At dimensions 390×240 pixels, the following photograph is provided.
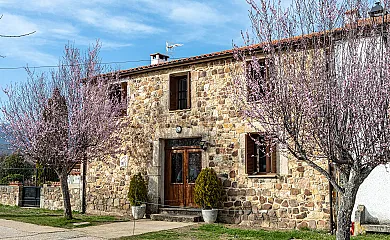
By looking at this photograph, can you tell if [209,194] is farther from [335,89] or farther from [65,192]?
[335,89]

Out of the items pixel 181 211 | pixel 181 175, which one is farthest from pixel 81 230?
pixel 181 175

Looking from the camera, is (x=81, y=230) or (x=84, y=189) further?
(x=84, y=189)

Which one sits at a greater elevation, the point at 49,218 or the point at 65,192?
the point at 65,192

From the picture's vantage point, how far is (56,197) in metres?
15.9

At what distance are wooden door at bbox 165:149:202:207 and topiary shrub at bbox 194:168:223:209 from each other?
88 centimetres

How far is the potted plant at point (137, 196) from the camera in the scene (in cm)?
1316

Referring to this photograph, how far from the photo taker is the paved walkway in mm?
9805

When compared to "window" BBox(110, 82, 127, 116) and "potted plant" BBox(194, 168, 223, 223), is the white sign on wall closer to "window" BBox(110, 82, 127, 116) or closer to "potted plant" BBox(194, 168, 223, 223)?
"window" BBox(110, 82, 127, 116)

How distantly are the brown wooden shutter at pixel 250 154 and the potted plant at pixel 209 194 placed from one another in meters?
0.95

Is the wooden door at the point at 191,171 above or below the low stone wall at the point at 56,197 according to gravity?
above

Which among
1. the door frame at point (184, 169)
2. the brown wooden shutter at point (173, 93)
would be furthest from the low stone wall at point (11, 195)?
the brown wooden shutter at point (173, 93)

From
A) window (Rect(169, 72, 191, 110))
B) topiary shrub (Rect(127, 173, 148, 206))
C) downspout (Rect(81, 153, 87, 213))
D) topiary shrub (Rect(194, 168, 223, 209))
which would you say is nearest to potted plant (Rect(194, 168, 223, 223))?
topiary shrub (Rect(194, 168, 223, 209))

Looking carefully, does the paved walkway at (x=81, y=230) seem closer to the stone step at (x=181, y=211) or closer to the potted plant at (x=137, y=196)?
the stone step at (x=181, y=211)

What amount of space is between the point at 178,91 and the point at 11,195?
9022 mm
